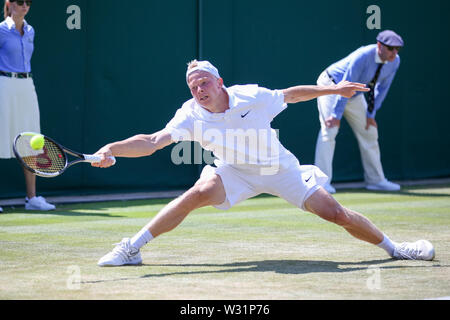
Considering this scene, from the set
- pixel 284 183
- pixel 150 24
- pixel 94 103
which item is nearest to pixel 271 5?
pixel 150 24

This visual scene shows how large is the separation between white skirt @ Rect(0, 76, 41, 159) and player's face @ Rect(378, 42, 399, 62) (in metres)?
4.55

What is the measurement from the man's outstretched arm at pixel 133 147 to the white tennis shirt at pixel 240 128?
10 centimetres

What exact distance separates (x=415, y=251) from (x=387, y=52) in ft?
18.2

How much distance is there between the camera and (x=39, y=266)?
6164mm

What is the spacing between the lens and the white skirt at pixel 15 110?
986 centimetres

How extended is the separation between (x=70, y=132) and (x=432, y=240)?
559 centimetres

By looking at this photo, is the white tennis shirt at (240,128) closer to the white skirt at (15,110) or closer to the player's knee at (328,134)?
the white skirt at (15,110)

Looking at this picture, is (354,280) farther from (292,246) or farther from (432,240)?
(432,240)

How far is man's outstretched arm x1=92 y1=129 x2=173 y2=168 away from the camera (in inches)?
229

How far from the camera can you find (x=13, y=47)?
383 inches

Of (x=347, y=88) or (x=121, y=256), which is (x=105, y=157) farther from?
(x=347, y=88)

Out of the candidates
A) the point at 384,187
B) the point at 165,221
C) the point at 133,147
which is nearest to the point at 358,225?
the point at 165,221

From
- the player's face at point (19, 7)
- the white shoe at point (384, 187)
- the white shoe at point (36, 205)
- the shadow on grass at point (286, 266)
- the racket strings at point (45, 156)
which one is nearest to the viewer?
the shadow on grass at point (286, 266)

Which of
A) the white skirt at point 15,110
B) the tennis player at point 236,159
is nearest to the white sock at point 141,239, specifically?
the tennis player at point 236,159
